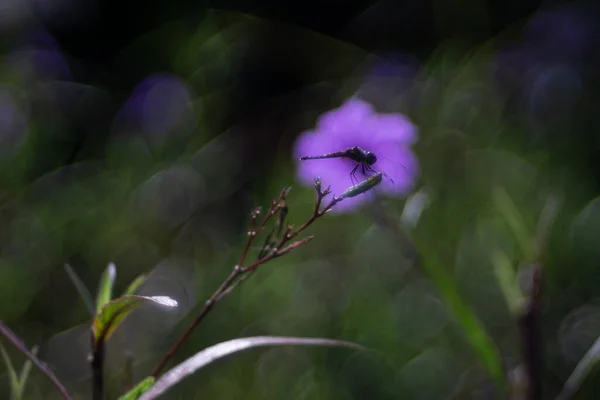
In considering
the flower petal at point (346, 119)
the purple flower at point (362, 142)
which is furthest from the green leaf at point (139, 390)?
the flower petal at point (346, 119)

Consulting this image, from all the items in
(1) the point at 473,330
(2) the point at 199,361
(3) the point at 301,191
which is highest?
(2) the point at 199,361

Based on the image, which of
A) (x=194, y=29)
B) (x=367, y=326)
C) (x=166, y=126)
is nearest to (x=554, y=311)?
(x=367, y=326)

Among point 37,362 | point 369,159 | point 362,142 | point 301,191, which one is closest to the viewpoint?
point 37,362

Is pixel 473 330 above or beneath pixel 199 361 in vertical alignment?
beneath

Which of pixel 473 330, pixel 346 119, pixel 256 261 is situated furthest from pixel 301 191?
pixel 256 261

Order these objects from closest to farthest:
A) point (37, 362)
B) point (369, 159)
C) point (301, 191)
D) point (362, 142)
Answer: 1. point (37, 362)
2. point (369, 159)
3. point (362, 142)
4. point (301, 191)

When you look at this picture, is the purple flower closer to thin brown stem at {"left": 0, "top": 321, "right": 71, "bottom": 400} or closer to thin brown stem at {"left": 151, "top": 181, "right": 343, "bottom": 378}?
thin brown stem at {"left": 151, "top": 181, "right": 343, "bottom": 378}

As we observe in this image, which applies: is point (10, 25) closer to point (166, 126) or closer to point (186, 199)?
point (166, 126)

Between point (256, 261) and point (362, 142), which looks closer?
point (256, 261)

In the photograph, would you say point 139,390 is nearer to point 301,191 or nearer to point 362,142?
point 362,142
